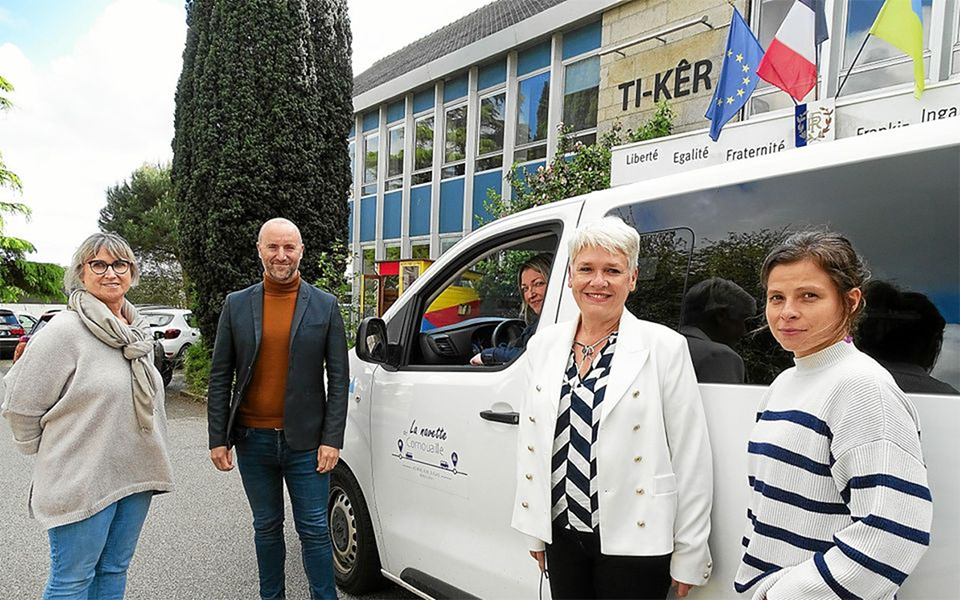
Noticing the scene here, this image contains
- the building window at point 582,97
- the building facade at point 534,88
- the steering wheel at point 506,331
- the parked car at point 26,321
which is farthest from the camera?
the parked car at point 26,321

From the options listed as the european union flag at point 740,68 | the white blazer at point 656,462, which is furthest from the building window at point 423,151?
the white blazer at point 656,462

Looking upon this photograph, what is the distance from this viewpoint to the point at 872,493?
3.92ft

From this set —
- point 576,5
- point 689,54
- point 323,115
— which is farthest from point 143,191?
point 689,54

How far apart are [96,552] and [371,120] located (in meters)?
16.0

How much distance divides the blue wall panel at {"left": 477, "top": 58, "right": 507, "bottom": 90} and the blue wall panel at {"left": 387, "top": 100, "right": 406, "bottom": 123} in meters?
2.96

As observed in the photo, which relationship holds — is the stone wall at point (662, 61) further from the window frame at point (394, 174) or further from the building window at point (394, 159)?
the building window at point (394, 159)

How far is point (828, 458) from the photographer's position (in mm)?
1292

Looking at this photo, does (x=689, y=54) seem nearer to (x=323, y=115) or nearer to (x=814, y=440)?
(x=323, y=115)

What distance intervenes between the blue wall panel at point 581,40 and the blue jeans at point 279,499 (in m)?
10.3

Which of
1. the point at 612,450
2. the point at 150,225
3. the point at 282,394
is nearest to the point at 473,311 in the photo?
the point at 282,394

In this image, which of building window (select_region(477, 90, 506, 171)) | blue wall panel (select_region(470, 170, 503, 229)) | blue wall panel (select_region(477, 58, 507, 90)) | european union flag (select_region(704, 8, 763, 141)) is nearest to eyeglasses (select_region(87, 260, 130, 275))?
european union flag (select_region(704, 8, 763, 141))

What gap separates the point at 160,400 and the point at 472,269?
150 cm

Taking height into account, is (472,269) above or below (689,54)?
below

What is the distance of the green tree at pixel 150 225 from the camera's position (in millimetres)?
27719
